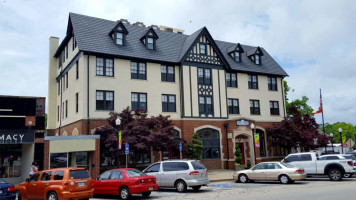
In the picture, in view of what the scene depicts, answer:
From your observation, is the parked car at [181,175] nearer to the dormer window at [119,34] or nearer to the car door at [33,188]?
the car door at [33,188]

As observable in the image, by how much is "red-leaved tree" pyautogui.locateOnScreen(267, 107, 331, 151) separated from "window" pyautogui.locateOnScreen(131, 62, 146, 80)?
15184mm

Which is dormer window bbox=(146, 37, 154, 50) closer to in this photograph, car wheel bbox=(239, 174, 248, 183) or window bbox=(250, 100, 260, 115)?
window bbox=(250, 100, 260, 115)

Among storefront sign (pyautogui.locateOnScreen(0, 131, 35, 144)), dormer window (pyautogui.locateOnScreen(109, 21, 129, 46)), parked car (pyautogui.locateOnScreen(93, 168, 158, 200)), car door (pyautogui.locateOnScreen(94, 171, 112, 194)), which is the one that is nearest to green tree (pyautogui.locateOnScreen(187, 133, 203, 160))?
dormer window (pyautogui.locateOnScreen(109, 21, 129, 46))

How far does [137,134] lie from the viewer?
2348 cm

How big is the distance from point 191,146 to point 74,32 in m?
14.1

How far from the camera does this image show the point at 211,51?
33188 mm

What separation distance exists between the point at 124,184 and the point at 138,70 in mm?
15657

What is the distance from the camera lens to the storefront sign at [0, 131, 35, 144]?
67.5 ft

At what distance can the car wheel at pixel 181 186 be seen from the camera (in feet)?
56.0

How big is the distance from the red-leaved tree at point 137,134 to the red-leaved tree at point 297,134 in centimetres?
1340

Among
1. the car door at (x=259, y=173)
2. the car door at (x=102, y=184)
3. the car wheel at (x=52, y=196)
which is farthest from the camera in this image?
the car door at (x=259, y=173)

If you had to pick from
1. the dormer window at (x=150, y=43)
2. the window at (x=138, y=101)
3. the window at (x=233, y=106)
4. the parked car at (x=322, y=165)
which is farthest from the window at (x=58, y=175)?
the window at (x=233, y=106)

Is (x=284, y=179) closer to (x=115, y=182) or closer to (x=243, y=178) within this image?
(x=243, y=178)

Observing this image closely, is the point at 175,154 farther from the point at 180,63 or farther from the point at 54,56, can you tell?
the point at 54,56
